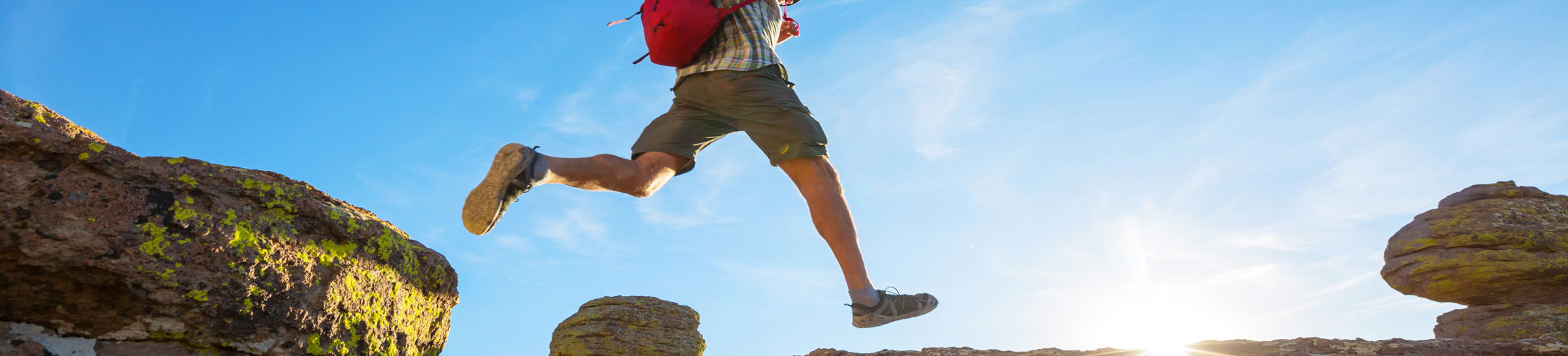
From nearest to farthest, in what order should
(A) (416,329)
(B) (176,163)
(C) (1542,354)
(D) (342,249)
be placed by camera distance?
(B) (176,163), (D) (342,249), (A) (416,329), (C) (1542,354)

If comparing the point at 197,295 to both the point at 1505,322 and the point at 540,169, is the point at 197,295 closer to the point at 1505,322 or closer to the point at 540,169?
the point at 540,169

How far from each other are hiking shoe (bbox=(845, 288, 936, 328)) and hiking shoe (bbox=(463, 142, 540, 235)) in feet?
5.88

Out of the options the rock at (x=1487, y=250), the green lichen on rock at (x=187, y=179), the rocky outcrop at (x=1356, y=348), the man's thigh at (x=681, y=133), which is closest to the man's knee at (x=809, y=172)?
the man's thigh at (x=681, y=133)

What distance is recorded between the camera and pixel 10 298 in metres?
2.44

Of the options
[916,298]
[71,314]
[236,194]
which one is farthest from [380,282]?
[916,298]

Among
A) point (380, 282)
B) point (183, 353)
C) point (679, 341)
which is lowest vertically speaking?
point (183, 353)

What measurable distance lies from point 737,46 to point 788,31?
1046 millimetres

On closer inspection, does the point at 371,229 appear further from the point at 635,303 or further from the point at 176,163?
the point at 635,303

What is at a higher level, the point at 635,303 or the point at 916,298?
the point at 635,303

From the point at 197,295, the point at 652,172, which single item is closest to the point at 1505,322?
the point at 652,172

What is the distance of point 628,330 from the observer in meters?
20.1

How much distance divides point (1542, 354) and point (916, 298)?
2.71 meters

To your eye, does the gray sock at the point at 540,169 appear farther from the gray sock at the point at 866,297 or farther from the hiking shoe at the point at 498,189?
the gray sock at the point at 866,297

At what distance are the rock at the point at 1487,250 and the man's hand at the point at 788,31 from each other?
26.8ft
